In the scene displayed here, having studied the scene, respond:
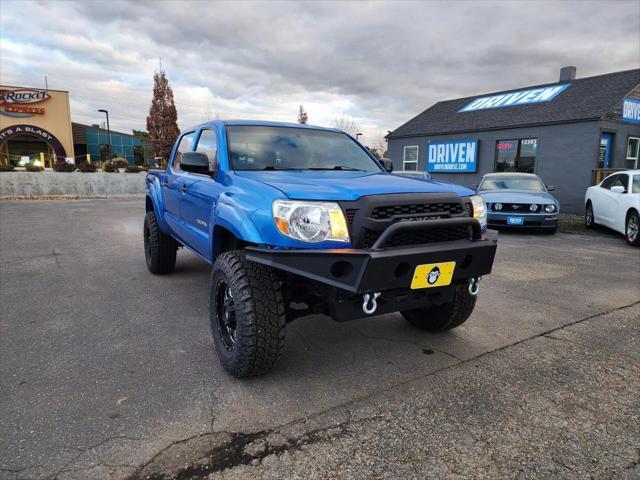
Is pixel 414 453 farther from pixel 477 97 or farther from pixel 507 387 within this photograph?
pixel 477 97

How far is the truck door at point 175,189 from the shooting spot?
426cm

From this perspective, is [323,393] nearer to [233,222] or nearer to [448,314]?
[233,222]

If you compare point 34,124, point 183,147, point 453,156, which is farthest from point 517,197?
point 34,124

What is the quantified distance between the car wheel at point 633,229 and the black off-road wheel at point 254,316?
788 centimetres

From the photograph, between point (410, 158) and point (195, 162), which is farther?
point (410, 158)

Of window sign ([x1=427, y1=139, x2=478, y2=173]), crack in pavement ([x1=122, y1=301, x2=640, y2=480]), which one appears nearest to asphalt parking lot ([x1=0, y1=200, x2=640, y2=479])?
crack in pavement ([x1=122, y1=301, x2=640, y2=480])

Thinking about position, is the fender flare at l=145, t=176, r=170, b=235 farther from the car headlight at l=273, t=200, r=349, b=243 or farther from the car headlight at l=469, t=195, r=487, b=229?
the car headlight at l=469, t=195, r=487, b=229

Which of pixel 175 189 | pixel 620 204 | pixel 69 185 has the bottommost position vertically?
pixel 620 204

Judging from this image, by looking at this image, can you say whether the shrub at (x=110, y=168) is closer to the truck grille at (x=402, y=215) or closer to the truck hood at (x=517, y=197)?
Answer: the truck hood at (x=517, y=197)

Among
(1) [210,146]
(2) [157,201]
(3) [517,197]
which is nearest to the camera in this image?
(1) [210,146]

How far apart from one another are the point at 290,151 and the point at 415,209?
142 centimetres

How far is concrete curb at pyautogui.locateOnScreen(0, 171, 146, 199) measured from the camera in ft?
55.4

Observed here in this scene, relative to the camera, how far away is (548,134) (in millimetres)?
15266

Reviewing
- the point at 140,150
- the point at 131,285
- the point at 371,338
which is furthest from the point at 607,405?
the point at 140,150
